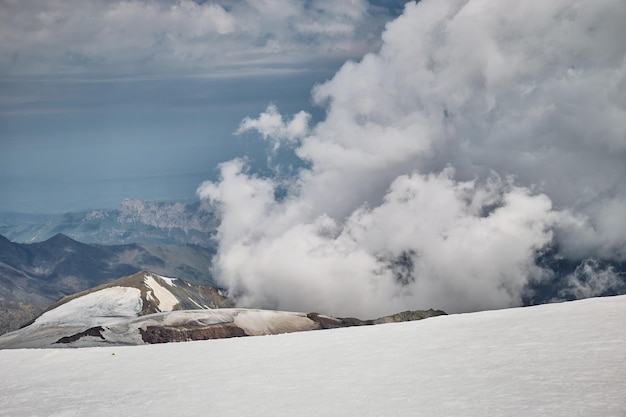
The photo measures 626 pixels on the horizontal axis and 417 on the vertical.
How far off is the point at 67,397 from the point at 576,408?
1409 centimetres

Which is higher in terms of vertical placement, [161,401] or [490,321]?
[490,321]

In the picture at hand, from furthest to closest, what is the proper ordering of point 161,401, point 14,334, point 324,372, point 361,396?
point 14,334 → point 324,372 → point 161,401 → point 361,396

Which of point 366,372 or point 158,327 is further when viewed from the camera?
point 158,327

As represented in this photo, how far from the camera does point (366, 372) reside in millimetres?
20250

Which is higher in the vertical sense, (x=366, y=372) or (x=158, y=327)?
(x=158, y=327)

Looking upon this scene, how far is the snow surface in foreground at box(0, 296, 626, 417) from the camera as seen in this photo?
16.4 meters

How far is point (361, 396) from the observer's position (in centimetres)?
1761

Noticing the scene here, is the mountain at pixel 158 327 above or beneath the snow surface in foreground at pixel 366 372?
above

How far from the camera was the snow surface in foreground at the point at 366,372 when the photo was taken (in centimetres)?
1639

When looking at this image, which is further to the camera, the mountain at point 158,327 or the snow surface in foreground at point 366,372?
the mountain at point 158,327

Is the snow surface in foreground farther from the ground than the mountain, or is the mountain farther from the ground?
the mountain

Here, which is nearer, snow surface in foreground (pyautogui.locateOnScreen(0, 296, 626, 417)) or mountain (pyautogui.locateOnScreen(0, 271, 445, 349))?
snow surface in foreground (pyautogui.locateOnScreen(0, 296, 626, 417))

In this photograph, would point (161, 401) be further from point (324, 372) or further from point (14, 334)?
point (14, 334)

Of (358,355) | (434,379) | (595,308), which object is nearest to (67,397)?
(358,355)
